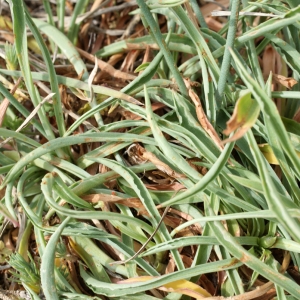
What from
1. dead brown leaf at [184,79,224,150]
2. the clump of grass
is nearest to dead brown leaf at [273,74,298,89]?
the clump of grass

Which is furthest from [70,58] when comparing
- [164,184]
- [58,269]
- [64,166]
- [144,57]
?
[58,269]

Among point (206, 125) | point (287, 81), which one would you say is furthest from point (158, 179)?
point (287, 81)

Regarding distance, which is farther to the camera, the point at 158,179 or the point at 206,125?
the point at 158,179

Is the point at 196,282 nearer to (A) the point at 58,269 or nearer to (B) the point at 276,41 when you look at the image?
(A) the point at 58,269

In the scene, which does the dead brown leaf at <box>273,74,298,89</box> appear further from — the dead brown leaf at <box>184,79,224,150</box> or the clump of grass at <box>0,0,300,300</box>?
the dead brown leaf at <box>184,79,224,150</box>

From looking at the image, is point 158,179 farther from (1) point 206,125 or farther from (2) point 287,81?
(2) point 287,81

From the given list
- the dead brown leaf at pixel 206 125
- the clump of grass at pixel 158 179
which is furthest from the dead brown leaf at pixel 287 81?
the dead brown leaf at pixel 206 125

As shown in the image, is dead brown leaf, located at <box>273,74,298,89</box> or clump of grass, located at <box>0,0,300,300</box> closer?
clump of grass, located at <box>0,0,300,300</box>

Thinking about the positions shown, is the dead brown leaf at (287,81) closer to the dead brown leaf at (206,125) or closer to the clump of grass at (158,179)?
the clump of grass at (158,179)

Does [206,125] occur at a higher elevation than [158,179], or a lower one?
higher
